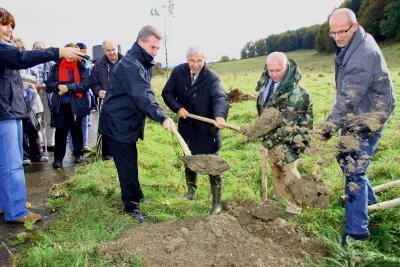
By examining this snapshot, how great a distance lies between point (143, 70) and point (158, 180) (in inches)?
94.1

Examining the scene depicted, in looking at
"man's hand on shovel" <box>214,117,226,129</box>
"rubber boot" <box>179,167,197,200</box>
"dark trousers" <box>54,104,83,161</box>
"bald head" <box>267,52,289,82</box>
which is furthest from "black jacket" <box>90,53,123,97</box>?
"bald head" <box>267,52,289,82</box>

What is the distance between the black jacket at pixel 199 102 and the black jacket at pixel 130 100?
2.37 feet

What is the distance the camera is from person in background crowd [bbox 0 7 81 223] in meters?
3.64

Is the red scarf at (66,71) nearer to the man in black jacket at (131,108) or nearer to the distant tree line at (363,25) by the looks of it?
the man in black jacket at (131,108)

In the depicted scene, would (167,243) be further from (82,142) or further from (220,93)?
(82,142)

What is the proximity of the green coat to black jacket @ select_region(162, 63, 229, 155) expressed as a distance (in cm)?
88

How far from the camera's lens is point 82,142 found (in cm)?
701

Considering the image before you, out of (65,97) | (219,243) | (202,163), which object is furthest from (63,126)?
(219,243)

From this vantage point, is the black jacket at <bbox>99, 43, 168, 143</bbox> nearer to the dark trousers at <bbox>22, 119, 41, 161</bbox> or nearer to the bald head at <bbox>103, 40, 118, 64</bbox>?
the bald head at <bbox>103, 40, 118, 64</bbox>

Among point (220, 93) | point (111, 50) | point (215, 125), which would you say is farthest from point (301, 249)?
point (111, 50)

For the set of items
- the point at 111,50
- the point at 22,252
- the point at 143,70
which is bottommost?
the point at 22,252

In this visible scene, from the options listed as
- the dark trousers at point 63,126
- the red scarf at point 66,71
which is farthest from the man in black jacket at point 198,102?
the dark trousers at point 63,126

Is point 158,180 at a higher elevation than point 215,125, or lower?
lower

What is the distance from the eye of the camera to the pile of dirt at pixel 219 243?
3.11 meters
